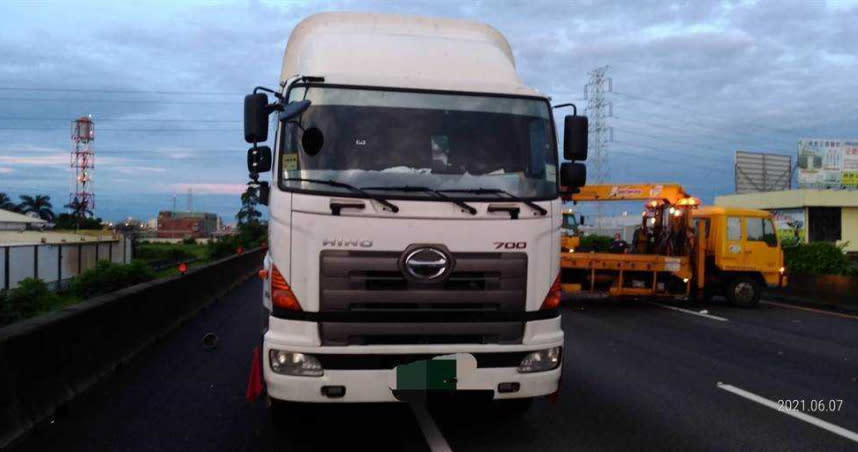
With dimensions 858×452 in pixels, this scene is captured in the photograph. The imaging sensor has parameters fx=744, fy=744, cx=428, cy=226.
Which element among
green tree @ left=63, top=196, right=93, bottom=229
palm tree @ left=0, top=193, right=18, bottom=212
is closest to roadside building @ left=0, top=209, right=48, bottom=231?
green tree @ left=63, top=196, right=93, bottom=229

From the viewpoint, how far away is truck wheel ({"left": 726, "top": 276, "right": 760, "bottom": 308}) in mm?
17438

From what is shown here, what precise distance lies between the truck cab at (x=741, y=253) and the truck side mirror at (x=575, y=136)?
40.3ft

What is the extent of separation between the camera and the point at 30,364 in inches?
241

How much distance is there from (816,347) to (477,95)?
813 centimetres

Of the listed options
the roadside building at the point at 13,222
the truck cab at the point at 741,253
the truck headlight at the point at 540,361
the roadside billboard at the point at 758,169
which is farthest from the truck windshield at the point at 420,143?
the roadside billboard at the point at 758,169

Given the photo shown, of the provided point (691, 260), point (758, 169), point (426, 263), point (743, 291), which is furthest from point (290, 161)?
point (758, 169)

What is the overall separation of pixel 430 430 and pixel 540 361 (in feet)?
3.91

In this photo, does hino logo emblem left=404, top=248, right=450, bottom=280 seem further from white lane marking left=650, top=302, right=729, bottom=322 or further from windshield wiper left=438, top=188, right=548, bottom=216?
white lane marking left=650, top=302, right=729, bottom=322

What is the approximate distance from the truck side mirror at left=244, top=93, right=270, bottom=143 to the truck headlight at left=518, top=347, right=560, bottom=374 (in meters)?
2.65

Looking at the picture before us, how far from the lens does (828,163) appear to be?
182 feet

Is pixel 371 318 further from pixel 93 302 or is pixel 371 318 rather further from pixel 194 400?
pixel 93 302

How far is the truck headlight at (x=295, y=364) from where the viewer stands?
5055 millimetres

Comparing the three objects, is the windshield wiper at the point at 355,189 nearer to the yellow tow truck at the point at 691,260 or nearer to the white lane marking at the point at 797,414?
the white lane marking at the point at 797,414

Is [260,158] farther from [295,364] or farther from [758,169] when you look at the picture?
[758,169]
